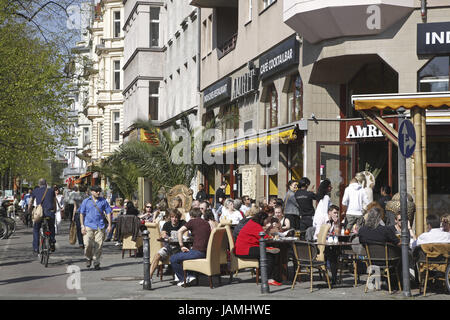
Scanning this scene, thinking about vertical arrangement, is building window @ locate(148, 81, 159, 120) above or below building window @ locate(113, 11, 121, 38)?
below

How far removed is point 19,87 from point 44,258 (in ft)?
27.8

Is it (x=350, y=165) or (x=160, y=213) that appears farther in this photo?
(x=350, y=165)

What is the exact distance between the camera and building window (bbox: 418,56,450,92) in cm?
2038

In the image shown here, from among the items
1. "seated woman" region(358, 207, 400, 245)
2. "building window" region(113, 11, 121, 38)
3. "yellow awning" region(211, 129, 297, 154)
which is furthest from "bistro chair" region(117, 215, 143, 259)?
"building window" region(113, 11, 121, 38)

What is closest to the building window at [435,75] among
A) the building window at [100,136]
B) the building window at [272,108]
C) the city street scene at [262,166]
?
the city street scene at [262,166]

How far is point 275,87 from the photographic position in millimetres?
26578

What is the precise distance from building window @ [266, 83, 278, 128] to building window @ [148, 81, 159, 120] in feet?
81.3

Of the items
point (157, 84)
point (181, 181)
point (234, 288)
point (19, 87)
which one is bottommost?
point (234, 288)

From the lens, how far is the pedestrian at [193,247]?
14219 mm

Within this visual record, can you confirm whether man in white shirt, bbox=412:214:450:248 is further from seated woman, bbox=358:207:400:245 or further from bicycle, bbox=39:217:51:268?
bicycle, bbox=39:217:51:268

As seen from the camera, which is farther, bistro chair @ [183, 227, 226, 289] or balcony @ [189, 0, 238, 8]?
balcony @ [189, 0, 238, 8]

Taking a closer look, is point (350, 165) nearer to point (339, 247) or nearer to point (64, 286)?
point (339, 247)
